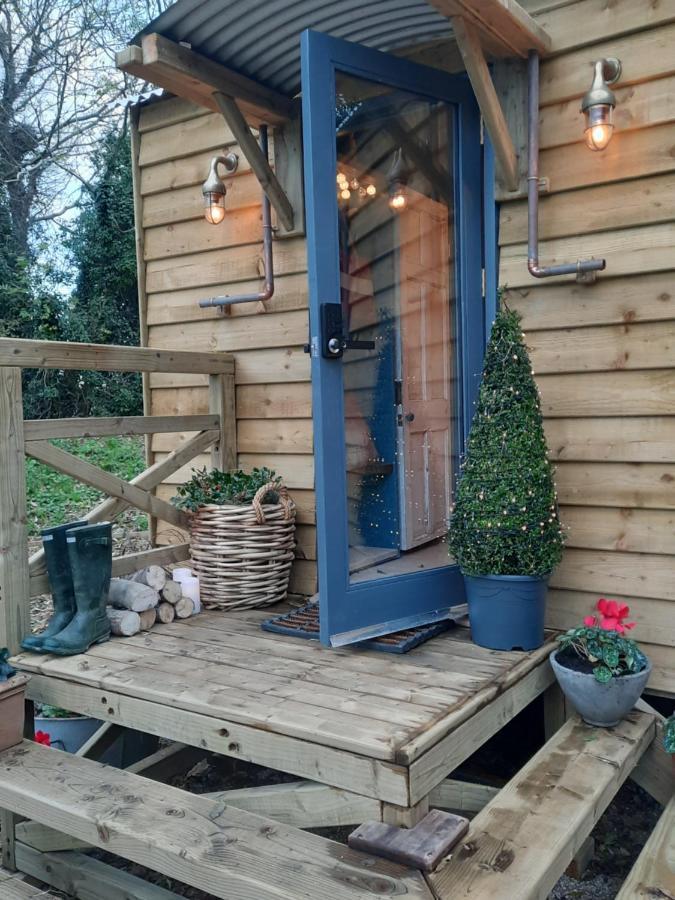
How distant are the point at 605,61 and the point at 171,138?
→ 2.12 m

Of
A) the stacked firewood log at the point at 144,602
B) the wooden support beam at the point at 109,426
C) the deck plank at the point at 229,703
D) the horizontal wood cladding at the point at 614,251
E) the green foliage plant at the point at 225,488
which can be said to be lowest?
the deck plank at the point at 229,703

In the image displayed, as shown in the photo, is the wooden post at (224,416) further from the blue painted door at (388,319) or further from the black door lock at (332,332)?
the black door lock at (332,332)

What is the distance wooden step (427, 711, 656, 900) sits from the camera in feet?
4.93

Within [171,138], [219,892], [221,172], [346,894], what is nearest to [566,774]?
[346,894]

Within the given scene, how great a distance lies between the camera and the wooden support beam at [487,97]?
2.25 m

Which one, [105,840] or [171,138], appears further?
[171,138]

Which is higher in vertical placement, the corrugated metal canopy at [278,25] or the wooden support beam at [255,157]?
the corrugated metal canopy at [278,25]

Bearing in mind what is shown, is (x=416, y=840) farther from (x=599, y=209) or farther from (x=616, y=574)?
(x=599, y=209)

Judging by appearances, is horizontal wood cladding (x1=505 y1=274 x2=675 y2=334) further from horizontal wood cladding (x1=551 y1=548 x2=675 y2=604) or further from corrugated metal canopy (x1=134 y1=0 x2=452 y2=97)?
corrugated metal canopy (x1=134 y1=0 x2=452 y2=97)

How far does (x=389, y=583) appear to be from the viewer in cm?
255

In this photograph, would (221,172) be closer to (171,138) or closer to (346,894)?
(171,138)

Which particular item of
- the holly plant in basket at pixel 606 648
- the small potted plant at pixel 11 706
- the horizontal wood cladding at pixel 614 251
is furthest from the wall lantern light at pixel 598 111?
the small potted plant at pixel 11 706

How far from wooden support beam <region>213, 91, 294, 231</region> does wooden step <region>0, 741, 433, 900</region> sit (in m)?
2.30

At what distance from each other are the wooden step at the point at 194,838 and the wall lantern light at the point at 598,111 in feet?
7.22
